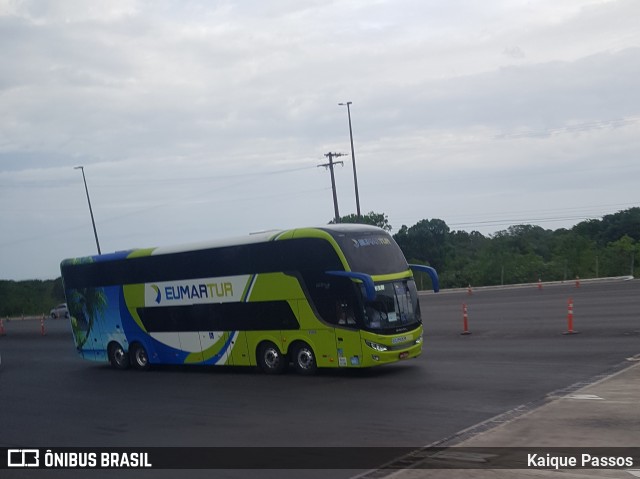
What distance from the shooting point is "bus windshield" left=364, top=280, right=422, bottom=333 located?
20516 mm

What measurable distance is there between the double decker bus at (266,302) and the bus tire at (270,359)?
0.03 m

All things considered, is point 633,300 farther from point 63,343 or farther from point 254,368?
point 63,343

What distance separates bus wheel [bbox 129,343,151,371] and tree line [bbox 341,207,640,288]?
27765 millimetres

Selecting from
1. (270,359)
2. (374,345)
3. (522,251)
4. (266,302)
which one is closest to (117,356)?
(270,359)

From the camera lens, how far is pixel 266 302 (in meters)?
22.6

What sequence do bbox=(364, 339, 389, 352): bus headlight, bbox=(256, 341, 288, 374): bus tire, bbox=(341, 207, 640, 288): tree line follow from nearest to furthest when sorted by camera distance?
1. bbox=(364, 339, 389, 352): bus headlight
2. bbox=(256, 341, 288, 374): bus tire
3. bbox=(341, 207, 640, 288): tree line

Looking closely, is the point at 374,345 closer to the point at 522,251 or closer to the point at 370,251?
the point at 370,251

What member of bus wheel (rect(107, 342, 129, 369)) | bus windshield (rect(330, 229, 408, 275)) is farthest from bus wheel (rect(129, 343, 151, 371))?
bus windshield (rect(330, 229, 408, 275))

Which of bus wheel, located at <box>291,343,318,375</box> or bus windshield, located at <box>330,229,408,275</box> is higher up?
bus windshield, located at <box>330,229,408,275</box>

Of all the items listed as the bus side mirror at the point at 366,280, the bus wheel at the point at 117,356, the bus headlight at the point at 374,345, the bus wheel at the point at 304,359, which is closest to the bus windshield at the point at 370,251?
the bus side mirror at the point at 366,280

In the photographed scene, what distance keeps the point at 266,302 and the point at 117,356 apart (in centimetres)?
786

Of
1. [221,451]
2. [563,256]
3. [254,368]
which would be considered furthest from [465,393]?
[563,256]

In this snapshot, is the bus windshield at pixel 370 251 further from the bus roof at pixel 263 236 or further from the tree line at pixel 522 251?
the tree line at pixel 522 251

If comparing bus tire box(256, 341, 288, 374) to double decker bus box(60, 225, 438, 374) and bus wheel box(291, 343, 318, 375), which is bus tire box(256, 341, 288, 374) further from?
bus wheel box(291, 343, 318, 375)
